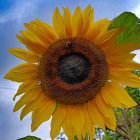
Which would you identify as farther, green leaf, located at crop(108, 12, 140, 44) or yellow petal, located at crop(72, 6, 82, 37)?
yellow petal, located at crop(72, 6, 82, 37)

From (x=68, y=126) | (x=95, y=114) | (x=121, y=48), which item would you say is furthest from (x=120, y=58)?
(x=68, y=126)

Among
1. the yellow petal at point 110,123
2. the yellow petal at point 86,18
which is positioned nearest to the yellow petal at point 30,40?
the yellow petal at point 86,18

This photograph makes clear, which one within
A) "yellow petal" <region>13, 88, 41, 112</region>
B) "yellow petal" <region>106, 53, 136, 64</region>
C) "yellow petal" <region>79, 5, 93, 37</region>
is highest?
"yellow petal" <region>79, 5, 93, 37</region>

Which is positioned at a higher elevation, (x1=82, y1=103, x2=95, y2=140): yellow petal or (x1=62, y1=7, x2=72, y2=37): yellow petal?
(x1=62, y1=7, x2=72, y2=37): yellow petal

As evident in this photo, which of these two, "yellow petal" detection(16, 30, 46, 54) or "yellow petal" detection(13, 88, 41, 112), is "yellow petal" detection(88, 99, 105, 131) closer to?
"yellow petal" detection(13, 88, 41, 112)

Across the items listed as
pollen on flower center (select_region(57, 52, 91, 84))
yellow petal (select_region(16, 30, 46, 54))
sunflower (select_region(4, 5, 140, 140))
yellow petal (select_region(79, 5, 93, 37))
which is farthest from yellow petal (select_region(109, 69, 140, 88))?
yellow petal (select_region(16, 30, 46, 54))

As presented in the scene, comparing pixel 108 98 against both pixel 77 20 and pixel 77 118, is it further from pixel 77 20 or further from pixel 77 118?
pixel 77 20
